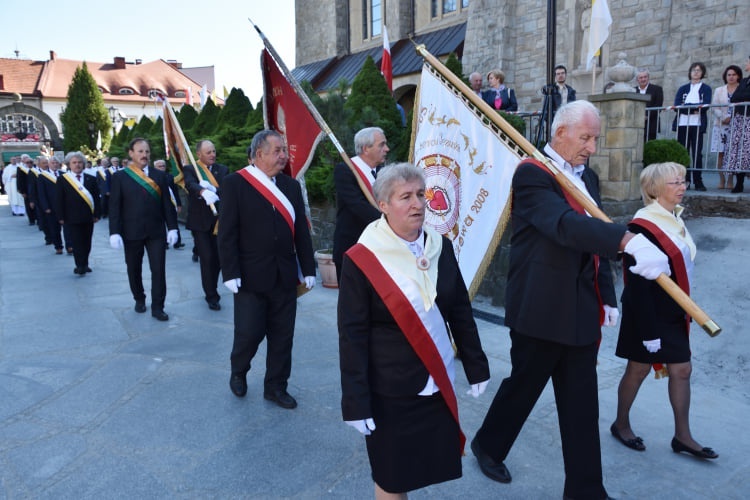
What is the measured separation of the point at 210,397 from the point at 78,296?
172 inches

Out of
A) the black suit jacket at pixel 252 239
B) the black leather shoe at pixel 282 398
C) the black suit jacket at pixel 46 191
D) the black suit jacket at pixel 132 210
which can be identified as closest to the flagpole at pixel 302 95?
the black suit jacket at pixel 252 239

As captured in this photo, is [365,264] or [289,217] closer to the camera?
[365,264]

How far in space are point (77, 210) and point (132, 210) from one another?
3523 millimetres

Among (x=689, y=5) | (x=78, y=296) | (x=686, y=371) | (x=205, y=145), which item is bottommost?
(x=78, y=296)

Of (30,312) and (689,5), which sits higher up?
(689,5)

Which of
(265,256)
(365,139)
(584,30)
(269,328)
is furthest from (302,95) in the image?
(584,30)

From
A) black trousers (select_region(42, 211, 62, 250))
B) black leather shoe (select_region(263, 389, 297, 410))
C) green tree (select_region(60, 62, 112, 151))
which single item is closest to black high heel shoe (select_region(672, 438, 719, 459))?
black leather shoe (select_region(263, 389, 297, 410))

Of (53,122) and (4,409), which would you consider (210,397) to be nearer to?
(4,409)

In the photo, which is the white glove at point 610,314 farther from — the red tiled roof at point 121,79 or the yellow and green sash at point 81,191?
the red tiled roof at point 121,79

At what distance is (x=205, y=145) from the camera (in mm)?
7062

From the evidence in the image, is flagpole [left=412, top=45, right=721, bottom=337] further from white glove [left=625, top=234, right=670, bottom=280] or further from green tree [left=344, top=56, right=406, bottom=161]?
green tree [left=344, top=56, right=406, bottom=161]

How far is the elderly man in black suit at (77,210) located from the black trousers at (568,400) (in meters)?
8.16

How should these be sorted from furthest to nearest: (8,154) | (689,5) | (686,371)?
(8,154) < (689,5) < (686,371)

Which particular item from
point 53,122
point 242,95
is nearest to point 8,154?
point 53,122
